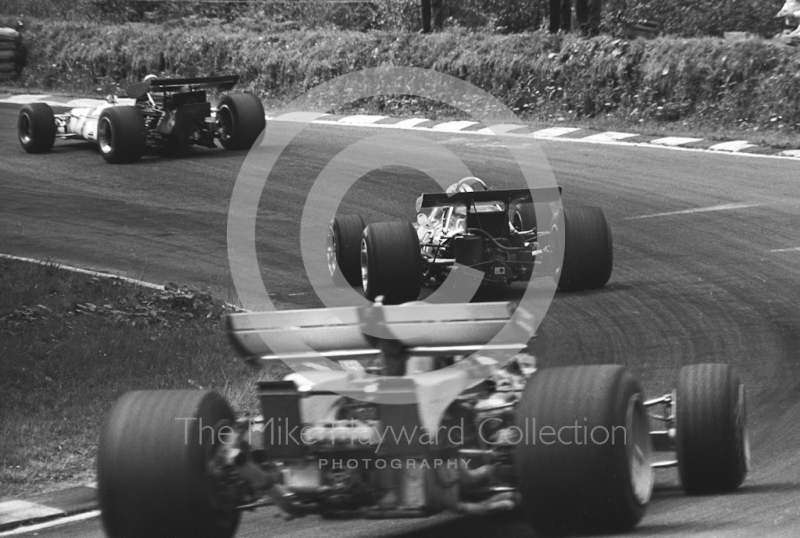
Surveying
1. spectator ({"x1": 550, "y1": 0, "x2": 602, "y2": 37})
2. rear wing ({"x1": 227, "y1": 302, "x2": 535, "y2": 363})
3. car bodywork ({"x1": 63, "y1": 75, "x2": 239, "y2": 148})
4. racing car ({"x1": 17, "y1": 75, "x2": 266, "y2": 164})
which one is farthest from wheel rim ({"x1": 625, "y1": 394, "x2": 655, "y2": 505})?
spectator ({"x1": 550, "y1": 0, "x2": 602, "y2": 37})

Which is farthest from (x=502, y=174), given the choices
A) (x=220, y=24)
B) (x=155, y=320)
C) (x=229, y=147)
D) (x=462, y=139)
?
(x=220, y=24)

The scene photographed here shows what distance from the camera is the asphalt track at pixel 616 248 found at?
569 cm

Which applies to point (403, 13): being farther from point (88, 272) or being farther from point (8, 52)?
point (88, 272)

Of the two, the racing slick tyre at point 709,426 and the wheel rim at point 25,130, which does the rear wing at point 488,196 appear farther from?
the wheel rim at point 25,130

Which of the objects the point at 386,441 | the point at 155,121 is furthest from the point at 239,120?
the point at 386,441

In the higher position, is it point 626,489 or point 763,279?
point 626,489

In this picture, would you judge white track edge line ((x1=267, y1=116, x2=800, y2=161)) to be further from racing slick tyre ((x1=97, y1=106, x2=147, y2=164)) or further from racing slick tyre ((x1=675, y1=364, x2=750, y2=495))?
racing slick tyre ((x1=675, y1=364, x2=750, y2=495))

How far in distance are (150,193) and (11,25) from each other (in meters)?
17.1

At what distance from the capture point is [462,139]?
19.4m

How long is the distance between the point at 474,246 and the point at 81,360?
3.56 meters

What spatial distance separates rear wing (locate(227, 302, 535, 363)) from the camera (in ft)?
16.1

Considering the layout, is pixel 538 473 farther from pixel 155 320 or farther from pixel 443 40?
pixel 443 40

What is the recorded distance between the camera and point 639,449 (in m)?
4.93

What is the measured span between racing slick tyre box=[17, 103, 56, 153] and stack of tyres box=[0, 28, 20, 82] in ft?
35.1
